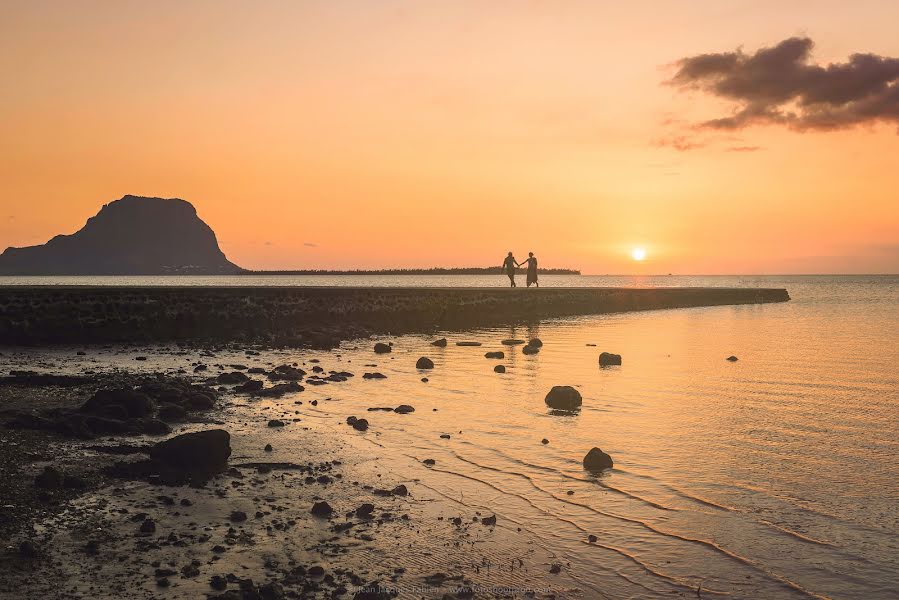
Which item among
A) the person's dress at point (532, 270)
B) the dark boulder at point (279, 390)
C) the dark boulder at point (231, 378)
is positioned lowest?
the dark boulder at point (279, 390)

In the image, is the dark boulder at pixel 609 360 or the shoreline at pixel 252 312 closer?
the dark boulder at pixel 609 360

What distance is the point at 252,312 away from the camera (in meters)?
52.0

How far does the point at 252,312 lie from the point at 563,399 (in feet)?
115

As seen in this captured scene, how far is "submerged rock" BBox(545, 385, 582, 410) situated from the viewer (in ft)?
72.2

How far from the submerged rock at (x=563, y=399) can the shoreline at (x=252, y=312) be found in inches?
864

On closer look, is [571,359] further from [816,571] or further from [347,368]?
[816,571]

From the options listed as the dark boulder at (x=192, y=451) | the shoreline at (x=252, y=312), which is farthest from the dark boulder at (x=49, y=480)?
the shoreline at (x=252, y=312)

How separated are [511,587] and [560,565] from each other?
105 centimetres

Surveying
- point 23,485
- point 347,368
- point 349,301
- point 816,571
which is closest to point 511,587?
point 816,571

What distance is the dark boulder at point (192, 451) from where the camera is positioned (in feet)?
46.3

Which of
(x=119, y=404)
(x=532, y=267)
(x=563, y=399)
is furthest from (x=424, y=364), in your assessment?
(x=532, y=267)

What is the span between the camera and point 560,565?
32.8ft

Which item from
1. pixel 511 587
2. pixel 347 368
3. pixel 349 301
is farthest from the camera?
pixel 349 301

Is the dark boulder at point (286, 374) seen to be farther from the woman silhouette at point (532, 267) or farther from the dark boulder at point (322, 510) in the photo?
the woman silhouette at point (532, 267)
